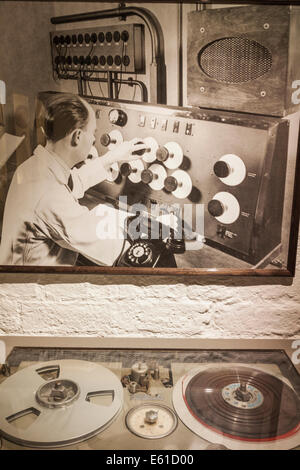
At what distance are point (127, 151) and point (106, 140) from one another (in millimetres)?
79

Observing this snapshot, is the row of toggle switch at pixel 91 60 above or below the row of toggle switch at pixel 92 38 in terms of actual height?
below

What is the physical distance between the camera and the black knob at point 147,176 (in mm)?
1412

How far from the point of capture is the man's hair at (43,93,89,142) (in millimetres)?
1366

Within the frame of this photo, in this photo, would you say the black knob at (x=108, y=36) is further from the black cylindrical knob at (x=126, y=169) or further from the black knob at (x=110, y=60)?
the black cylindrical knob at (x=126, y=169)

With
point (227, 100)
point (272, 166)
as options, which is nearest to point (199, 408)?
point (272, 166)

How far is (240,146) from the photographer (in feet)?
4.35

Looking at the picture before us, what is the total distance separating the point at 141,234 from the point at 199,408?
0.59m

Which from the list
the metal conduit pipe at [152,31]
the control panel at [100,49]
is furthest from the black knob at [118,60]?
the metal conduit pipe at [152,31]

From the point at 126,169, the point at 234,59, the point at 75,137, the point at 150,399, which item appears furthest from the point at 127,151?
the point at 150,399

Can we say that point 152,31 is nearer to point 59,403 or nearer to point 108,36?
point 108,36

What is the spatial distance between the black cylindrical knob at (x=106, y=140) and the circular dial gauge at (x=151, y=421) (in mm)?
844

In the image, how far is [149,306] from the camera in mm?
1544
